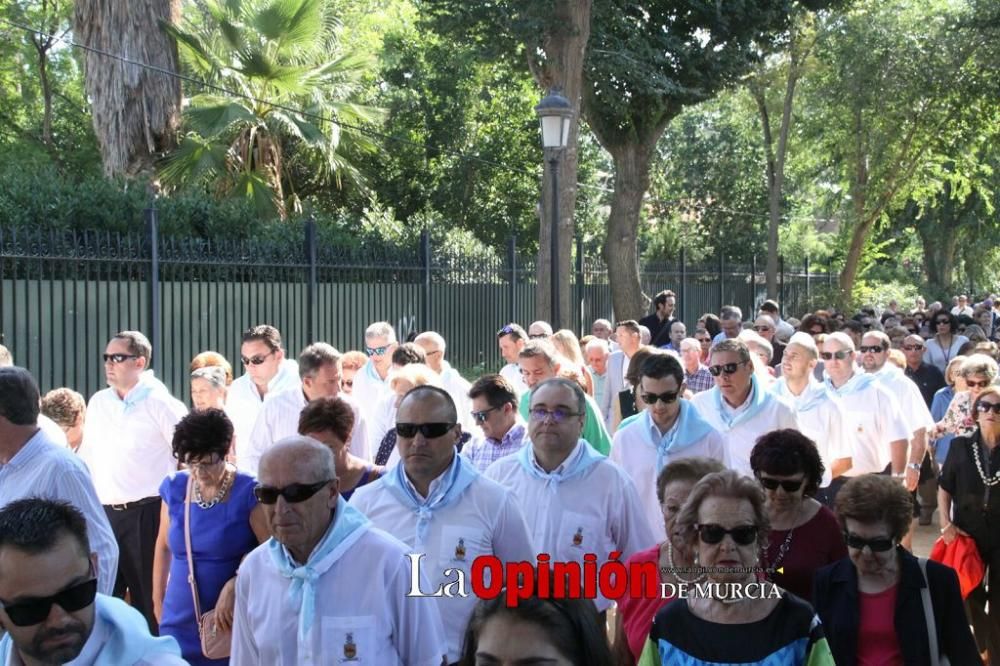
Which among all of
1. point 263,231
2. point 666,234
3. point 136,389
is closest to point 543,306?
point 263,231

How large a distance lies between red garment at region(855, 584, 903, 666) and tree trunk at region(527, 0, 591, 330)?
44.5 feet

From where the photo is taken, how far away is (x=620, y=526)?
533 centimetres

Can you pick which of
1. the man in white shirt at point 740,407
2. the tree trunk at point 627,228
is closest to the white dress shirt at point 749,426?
the man in white shirt at point 740,407

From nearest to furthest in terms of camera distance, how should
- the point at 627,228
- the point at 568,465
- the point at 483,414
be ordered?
the point at 568,465
the point at 483,414
the point at 627,228

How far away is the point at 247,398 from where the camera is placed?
8.73 m

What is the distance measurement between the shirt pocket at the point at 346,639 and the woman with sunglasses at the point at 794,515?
5.52ft

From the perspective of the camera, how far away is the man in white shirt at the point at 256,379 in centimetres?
862

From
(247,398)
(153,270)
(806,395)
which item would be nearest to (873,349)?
(806,395)

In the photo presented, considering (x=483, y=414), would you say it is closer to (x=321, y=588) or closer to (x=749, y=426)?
(x=749, y=426)

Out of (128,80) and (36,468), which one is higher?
(128,80)

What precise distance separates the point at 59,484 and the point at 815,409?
5.19 meters

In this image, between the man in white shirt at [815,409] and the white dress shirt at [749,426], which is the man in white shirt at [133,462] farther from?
the man in white shirt at [815,409]

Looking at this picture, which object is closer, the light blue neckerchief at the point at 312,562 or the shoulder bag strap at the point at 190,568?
the light blue neckerchief at the point at 312,562

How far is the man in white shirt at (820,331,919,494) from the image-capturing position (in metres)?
8.54
